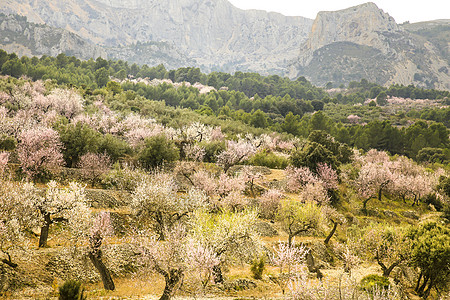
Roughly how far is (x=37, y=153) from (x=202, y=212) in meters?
21.3

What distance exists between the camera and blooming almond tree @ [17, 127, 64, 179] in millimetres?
33406

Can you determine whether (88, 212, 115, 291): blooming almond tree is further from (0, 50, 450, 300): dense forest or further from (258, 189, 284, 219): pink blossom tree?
(258, 189, 284, 219): pink blossom tree

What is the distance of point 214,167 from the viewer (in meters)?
51.7

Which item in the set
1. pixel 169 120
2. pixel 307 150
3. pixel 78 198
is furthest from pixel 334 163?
pixel 169 120

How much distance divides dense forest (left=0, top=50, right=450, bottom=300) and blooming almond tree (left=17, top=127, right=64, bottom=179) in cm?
19

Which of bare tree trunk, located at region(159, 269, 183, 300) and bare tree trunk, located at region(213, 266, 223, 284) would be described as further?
bare tree trunk, located at region(213, 266, 223, 284)

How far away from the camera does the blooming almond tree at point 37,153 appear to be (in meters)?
33.4

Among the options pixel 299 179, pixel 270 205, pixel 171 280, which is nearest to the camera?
pixel 171 280

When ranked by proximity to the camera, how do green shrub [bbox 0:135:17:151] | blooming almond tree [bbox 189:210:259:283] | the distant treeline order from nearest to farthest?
blooming almond tree [bbox 189:210:259:283] → green shrub [bbox 0:135:17:151] → the distant treeline

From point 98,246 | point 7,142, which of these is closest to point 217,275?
point 98,246

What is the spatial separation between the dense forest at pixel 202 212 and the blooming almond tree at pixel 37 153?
0.63ft

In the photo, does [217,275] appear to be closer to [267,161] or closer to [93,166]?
[93,166]

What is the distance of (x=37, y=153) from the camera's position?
33.3 meters

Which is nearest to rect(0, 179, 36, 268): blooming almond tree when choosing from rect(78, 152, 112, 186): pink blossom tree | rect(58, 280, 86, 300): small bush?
rect(58, 280, 86, 300): small bush
